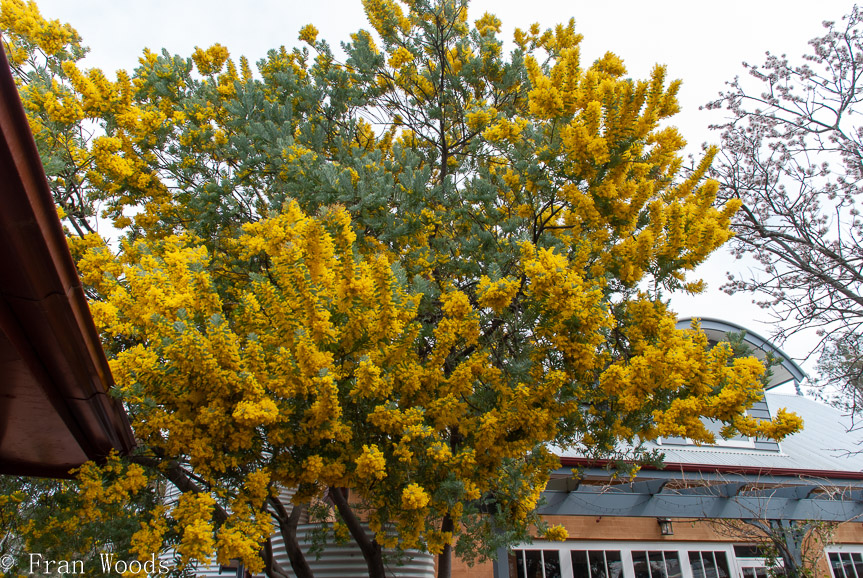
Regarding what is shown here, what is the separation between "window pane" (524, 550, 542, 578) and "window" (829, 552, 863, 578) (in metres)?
6.27

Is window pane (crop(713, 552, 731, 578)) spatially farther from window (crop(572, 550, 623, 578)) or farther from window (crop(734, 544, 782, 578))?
window (crop(572, 550, 623, 578))

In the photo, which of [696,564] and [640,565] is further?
[696,564]

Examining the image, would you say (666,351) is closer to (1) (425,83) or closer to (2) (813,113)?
(1) (425,83)

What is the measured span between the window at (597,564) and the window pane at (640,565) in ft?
0.85

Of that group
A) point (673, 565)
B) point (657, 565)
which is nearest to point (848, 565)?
point (673, 565)

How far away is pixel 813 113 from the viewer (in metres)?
7.62

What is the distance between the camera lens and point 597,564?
801cm

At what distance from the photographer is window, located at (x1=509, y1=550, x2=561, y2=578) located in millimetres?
7715

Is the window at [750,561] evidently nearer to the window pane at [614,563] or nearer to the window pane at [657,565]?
the window pane at [657,565]

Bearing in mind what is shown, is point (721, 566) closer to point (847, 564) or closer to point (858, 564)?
point (847, 564)

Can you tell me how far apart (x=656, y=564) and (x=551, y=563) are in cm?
185

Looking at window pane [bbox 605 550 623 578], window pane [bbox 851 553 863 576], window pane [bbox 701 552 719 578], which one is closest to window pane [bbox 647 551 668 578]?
window pane [bbox 605 550 623 578]

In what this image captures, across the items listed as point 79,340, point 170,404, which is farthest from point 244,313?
point 79,340

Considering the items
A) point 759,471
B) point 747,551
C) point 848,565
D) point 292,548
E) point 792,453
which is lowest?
point 848,565
